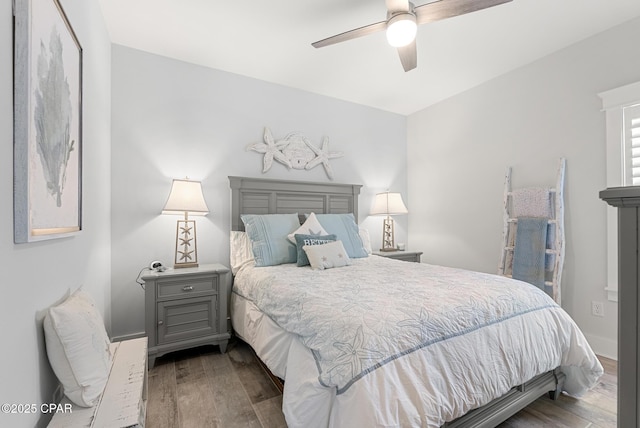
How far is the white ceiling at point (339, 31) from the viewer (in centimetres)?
221

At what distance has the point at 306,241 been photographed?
104 inches

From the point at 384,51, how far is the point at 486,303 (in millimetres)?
2394

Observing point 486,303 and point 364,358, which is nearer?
point 364,358

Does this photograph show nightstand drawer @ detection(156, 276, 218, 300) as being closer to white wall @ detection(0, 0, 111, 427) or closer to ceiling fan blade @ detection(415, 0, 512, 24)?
white wall @ detection(0, 0, 111, 427)

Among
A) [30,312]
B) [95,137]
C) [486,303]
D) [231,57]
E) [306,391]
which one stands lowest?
[306,391]

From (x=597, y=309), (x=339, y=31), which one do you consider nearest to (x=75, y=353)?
(x=339, y=31)

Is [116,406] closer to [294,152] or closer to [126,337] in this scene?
[126,337]

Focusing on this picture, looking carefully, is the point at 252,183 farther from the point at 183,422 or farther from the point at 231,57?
the point at 183,422

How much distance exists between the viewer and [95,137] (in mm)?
2025

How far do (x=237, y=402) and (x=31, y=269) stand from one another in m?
1.42

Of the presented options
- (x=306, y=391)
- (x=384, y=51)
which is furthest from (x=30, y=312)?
(x=384, y=51)

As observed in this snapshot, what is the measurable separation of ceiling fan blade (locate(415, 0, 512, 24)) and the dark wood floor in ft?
8.01

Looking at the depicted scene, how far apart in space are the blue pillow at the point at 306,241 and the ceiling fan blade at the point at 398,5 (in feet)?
6.00

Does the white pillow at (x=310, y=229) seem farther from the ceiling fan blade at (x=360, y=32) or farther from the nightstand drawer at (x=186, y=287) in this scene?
the ceiling fan blade at (x=360, y=32)
